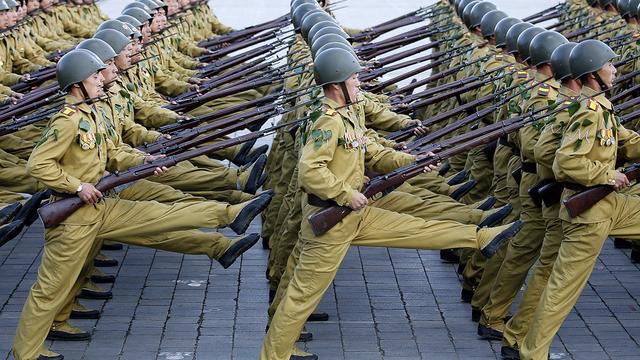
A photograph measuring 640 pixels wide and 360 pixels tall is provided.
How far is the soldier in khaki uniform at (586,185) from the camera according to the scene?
27.1ft

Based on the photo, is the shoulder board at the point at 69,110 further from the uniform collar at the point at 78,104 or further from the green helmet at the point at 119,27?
the green helmet at the point at 119,27

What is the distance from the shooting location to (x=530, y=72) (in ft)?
34.4

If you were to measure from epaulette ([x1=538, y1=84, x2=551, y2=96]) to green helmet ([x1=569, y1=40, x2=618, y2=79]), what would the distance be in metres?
0.94

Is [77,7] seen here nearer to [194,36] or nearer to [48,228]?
[194,36]

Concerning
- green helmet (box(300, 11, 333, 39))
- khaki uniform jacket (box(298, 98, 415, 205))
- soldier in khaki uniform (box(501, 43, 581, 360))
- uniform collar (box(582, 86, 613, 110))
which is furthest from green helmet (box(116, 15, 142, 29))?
uniform collar (box(582, 86, 613, 110))

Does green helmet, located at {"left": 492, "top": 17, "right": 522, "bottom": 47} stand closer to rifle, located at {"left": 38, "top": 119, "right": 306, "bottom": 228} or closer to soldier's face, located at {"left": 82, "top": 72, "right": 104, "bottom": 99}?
rifle, located at {"left": 38, "top": 119, "right": 306, "bottom": 228}

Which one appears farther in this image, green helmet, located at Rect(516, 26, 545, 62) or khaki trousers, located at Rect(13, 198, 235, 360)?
green helmet, located at Rect(516, 26, 545, 62)

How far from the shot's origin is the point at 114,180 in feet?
29.1

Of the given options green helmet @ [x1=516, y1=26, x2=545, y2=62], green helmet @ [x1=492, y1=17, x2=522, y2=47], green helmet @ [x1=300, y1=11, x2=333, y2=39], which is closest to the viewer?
green helmet @ [x1=516, y1=26, x2=545, y2=62]

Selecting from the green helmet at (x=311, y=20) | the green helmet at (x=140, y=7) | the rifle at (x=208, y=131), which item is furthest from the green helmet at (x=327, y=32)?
the green helmet at (x=140, y=7)

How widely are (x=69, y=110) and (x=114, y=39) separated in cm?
203

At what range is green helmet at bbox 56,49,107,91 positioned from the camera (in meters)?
8.91

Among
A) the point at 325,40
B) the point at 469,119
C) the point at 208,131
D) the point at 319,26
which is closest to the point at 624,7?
the point at 469,119

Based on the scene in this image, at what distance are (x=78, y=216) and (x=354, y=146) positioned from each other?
1763mm
